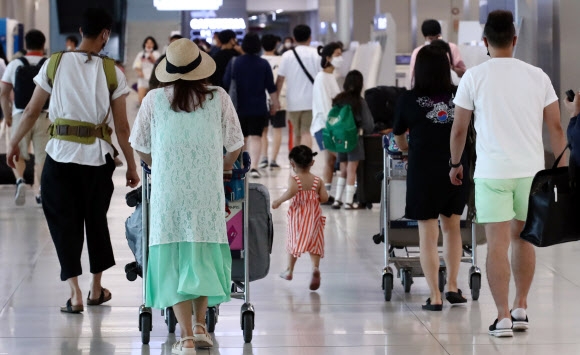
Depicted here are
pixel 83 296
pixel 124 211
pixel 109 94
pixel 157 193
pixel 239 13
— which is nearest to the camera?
pixel 157 193

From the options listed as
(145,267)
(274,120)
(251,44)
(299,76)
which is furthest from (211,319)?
(274,120)

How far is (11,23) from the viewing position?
27953mm

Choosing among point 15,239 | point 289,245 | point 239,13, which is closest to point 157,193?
point 289,245

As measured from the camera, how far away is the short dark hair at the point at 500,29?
6.20m

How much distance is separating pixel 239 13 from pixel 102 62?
42637mm

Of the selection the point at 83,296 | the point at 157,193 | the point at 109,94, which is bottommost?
the point at 83,296

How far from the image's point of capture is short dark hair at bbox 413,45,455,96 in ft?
22.5

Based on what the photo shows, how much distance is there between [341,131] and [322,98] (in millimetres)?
1110

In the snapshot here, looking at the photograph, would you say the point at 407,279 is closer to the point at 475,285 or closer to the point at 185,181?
the point at 475,285

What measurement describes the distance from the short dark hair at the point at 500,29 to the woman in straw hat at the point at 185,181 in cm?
150

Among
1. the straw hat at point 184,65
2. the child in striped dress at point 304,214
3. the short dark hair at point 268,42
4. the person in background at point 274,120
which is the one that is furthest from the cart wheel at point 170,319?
the short dark hair at point 268,42

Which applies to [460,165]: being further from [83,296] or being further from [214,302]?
[83,296]

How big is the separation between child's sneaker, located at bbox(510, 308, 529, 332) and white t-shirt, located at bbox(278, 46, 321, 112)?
26.7ft

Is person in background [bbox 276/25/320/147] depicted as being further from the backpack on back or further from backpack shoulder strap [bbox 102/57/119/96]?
backpack shoulder strap [bbox 102/57/119/96]
